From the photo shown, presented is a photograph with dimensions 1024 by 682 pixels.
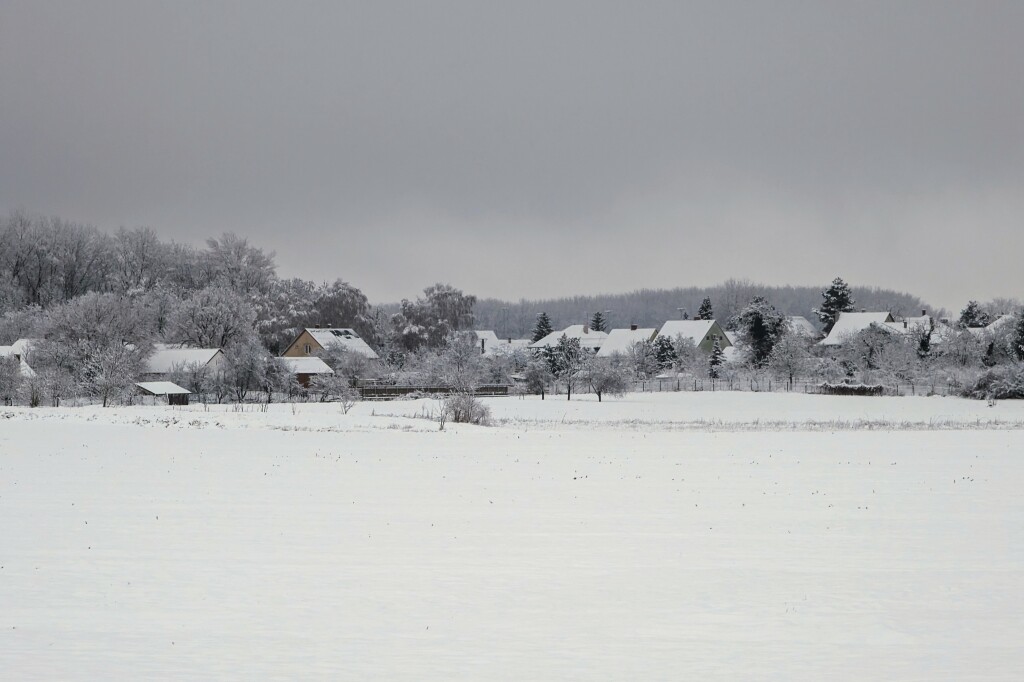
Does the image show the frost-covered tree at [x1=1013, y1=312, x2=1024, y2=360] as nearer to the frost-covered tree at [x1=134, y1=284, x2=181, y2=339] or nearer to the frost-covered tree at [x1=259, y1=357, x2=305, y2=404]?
the frost-covered tree at [x1=259, y1=357, x2=305, y2=404]

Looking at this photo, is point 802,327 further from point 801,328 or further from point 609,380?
point 609,380

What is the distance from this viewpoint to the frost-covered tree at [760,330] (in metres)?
86.9

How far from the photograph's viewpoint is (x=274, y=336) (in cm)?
9162

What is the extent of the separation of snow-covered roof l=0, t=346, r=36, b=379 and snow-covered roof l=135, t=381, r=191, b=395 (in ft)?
21.5

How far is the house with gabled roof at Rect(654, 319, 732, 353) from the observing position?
358 ft

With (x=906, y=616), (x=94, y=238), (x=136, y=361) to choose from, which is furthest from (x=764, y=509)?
(x=94, y=238)

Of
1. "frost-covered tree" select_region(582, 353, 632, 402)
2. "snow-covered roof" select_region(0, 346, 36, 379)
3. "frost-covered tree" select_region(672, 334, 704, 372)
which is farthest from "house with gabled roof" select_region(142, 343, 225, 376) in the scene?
"frost-covered tree" select_region(672, 334, 704, 372)

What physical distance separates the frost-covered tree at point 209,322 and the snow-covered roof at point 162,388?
650 inches

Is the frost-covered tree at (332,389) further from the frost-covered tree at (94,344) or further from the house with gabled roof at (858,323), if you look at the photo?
the house with gabled roof at (858,323)

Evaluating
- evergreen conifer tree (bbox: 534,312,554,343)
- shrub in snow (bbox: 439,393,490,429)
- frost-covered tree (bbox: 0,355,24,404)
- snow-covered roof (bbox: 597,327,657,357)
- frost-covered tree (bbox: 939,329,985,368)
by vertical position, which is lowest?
shrub in snow (bbox: 439,393,490,429)

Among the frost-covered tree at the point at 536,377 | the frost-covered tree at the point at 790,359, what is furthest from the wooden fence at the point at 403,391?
the frost-covered tree at the point at 790,359

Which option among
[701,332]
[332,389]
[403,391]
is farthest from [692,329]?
[332,389]

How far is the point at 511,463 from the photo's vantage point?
75.3 ft

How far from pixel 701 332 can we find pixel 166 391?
70.0 m
